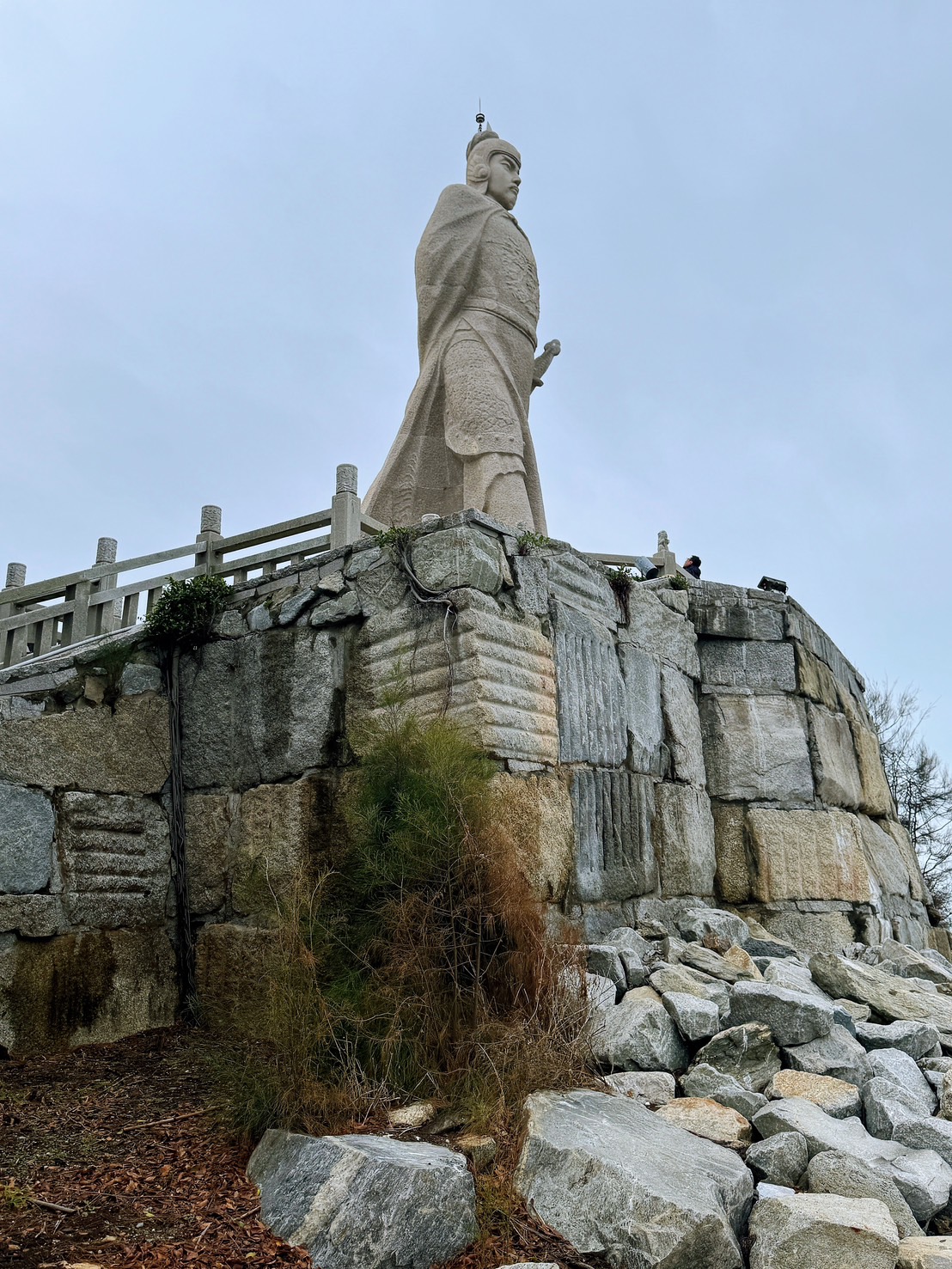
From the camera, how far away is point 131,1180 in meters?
3.34

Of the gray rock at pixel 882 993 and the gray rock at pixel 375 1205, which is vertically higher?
the gray rock at pixel 882 993

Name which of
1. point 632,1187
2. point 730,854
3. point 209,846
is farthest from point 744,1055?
point 209,846

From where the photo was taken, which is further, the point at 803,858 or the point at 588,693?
the point at 803,858

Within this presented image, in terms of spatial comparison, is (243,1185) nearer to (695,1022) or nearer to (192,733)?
(695,1022)

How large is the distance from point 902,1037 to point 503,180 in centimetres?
620

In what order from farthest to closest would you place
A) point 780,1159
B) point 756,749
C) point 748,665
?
point 748,665
point 756,749
point 780,1159

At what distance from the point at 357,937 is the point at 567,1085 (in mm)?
867

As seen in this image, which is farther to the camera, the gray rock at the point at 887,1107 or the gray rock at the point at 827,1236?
the gray rock at the point at 887,1107

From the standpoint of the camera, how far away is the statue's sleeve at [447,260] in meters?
7.42

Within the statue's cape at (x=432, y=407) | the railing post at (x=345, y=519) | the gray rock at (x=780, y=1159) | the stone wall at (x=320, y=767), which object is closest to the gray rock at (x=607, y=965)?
the stone wall at (x=320, y=767)

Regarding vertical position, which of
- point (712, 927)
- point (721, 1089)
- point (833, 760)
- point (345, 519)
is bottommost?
point (721, 1089)

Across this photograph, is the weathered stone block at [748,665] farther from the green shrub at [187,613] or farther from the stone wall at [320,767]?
the green shrub at [187,613]

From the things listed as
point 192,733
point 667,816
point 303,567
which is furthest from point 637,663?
point 192,733

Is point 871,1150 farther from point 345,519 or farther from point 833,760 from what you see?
point 345,519
